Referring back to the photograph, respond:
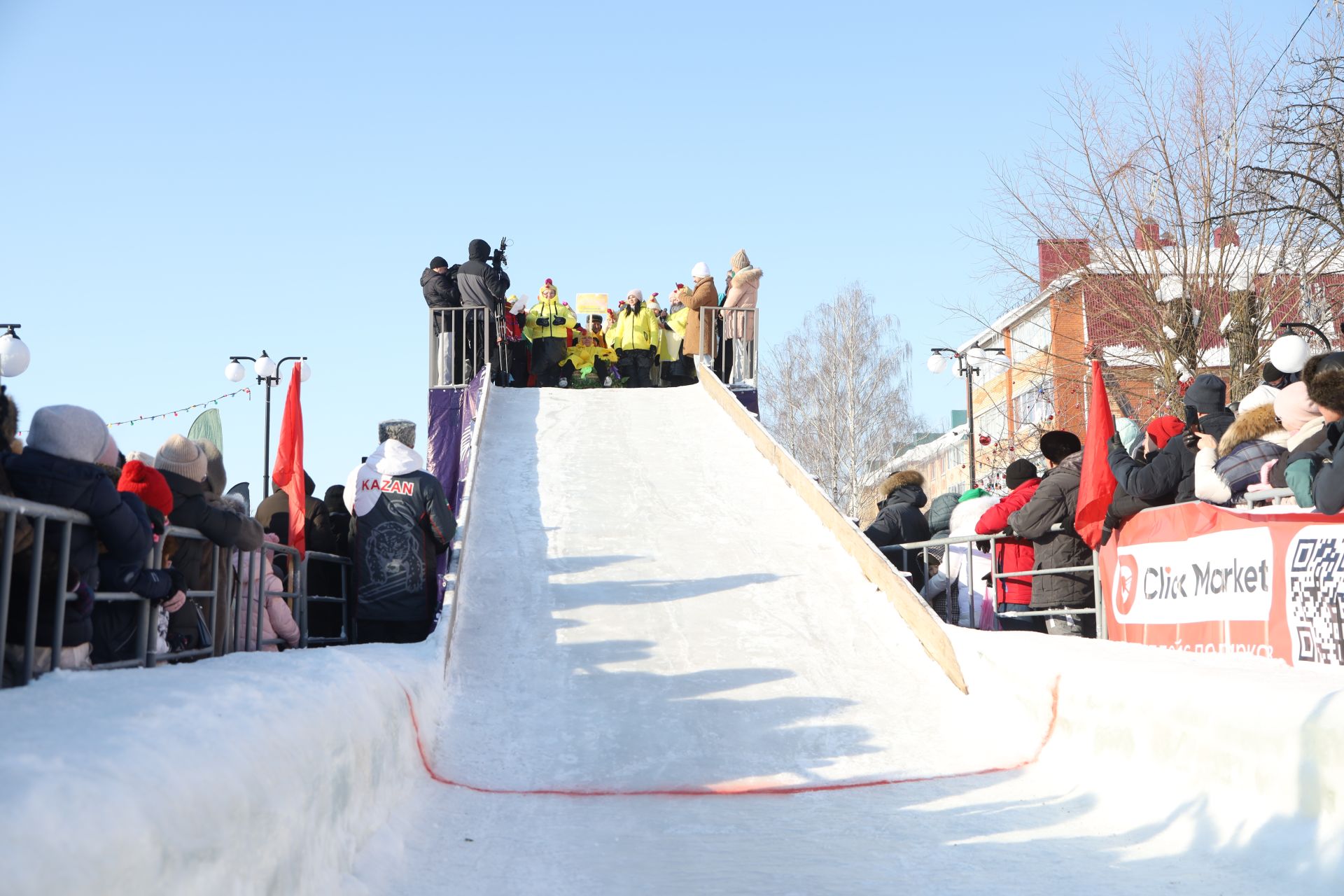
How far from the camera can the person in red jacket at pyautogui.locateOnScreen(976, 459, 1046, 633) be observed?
855 cm

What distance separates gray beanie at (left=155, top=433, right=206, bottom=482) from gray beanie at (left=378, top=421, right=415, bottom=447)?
149 inches

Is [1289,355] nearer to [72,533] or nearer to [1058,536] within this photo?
[1058,536]

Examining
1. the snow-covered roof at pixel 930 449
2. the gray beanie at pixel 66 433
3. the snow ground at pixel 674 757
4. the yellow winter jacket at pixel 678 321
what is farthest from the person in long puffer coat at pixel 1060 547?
the snow-covered roof at pixel 930 449

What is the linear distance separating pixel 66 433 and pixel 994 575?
250 inches

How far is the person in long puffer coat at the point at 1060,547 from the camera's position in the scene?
26.4 ft

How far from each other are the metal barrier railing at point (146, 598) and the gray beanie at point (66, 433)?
0.78 ft

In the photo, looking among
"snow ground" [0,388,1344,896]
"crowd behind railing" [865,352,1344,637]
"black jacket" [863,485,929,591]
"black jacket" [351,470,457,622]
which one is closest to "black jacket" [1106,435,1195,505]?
"crowd behind railing" [865,352,1344,637]

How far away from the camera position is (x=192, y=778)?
2.51 meters

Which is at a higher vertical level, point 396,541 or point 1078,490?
point 1078,490

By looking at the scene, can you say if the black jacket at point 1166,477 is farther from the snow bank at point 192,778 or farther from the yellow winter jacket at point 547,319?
the yellow winter jacket at point 547,319

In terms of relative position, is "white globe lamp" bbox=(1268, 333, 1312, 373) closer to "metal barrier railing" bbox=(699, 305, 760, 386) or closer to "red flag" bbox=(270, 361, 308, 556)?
"red flag" bbox=(270, 361, 308, 556)

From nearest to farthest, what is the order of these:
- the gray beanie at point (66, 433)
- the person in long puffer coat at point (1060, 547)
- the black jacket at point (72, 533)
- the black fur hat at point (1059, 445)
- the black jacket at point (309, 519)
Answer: the black jacket at point (72, 533) < the gray beanie at point (66, 433) < the person in long puffer coat at point (1060, 547) < the black jacket at point (309, 519) < the black fur hat at point (1059, 445)

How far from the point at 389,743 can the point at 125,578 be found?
3.91ft

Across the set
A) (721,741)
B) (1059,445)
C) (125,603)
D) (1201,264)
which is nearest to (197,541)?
(125,603)
